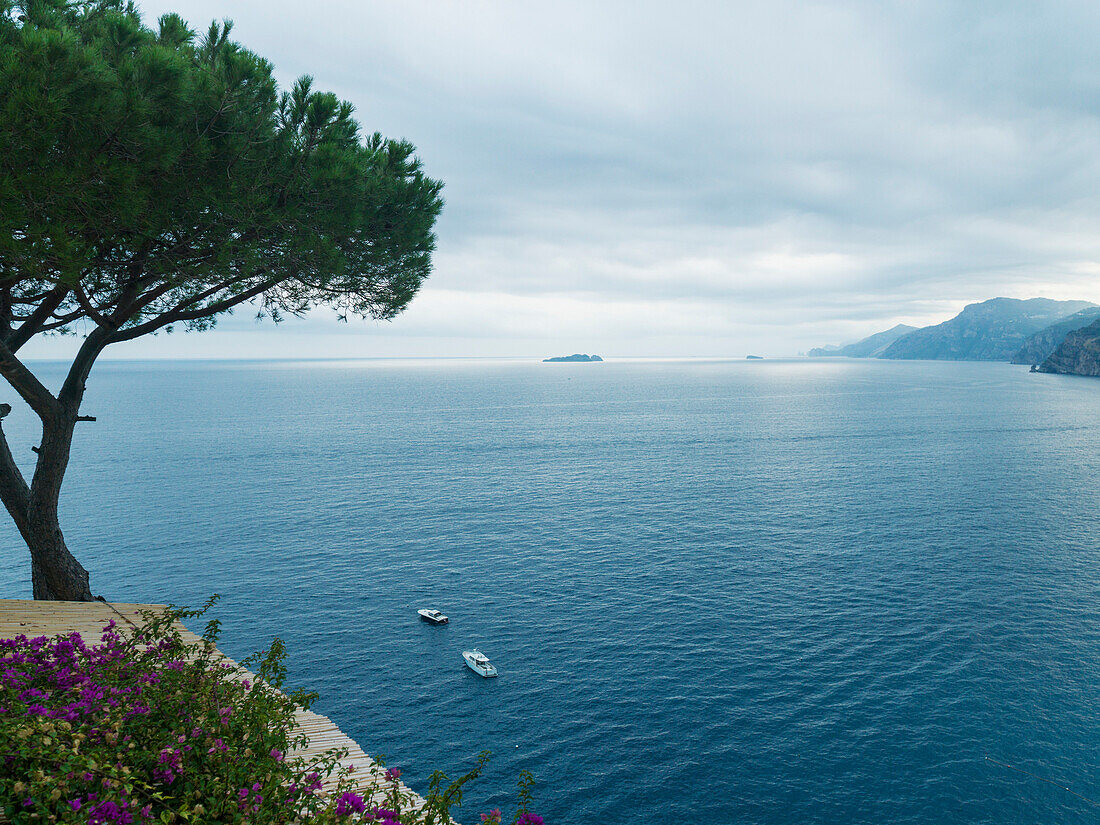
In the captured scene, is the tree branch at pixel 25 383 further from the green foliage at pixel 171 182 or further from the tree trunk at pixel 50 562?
the tree trunk at pixel 50 562

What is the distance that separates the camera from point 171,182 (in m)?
17.9

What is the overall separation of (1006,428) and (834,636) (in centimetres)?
13258

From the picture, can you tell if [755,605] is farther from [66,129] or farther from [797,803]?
[66,129]

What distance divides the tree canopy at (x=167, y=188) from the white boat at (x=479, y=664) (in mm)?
27925

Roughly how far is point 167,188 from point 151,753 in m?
15.7

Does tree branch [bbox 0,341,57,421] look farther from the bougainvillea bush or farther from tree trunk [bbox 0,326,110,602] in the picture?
the bougainvillea bush

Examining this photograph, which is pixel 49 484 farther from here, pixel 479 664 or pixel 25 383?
pixel 479 664

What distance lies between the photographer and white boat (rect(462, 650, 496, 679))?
42.3 meters

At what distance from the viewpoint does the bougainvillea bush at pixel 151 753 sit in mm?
7320

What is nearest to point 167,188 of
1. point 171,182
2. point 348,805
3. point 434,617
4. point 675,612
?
point 171,182

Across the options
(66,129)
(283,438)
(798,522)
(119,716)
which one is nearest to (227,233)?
(66,129)

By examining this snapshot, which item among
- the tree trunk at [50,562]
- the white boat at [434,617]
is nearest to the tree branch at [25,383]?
the tree trunk at [50,562]

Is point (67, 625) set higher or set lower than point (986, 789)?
higher

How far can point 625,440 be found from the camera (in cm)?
14312
